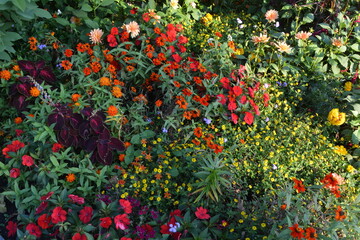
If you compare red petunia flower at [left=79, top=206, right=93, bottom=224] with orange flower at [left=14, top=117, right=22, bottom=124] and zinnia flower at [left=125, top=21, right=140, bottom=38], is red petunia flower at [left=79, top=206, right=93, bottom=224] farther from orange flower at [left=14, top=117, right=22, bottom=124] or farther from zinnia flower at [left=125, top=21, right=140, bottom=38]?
zinnia flower at [left=125, top=21, right=140, bottom=38]

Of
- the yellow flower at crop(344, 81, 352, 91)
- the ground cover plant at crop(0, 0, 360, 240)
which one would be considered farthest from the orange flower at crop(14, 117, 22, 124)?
the yellow flower at crop(344, 81, 352, 91)

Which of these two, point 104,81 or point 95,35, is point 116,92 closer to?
point 104,81

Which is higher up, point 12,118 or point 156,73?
point 156,73

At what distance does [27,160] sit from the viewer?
98.2 inches

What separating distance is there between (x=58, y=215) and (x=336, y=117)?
2.37 m

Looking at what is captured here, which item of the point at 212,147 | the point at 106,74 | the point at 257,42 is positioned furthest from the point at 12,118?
the point at 257,42

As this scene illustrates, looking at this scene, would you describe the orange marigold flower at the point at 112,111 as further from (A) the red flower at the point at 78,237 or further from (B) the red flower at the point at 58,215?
(A) the red flower at the point at 78,237

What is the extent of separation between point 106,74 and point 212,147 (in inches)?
44.4

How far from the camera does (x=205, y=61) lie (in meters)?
3.38

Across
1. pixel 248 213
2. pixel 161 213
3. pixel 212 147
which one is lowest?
pixel 161 213

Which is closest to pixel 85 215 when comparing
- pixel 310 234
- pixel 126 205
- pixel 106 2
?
pixel 126 205

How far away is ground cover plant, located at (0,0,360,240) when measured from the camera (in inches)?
93.8

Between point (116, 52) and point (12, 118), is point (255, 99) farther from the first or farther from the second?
point (12, 118)

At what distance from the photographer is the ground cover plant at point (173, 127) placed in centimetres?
238
